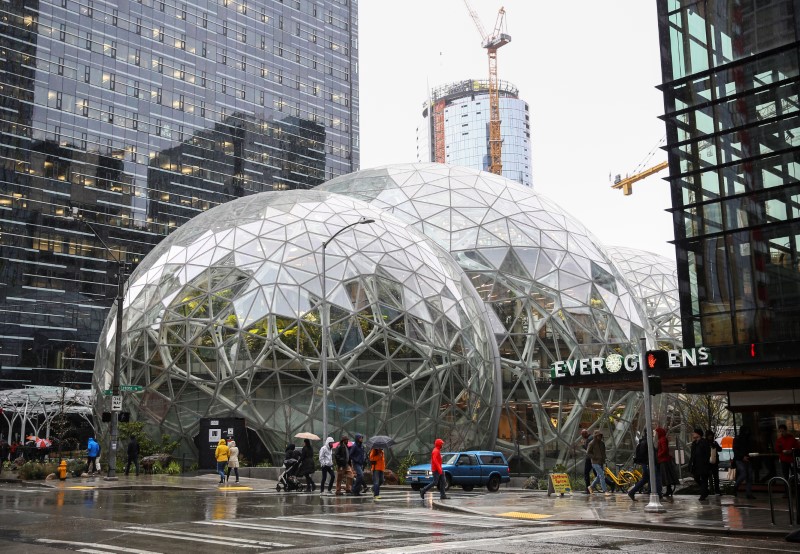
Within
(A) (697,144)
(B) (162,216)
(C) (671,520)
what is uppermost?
(B) (162,216)

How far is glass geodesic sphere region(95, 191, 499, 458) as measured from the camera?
34.3 metres

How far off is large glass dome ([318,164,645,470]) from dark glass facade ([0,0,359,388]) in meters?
47.6

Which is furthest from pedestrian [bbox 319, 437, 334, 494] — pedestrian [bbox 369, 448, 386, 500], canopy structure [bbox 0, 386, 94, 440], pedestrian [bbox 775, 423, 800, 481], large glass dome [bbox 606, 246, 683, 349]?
canopy structure [bbox 0, 386, 94, 440]

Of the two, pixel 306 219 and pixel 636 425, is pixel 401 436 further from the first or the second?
pixel 636 425

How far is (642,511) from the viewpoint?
65.1 feet

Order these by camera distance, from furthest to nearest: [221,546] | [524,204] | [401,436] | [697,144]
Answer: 1. [524,204]
2. [401,436]
3. [697,144]
4. [221,546]

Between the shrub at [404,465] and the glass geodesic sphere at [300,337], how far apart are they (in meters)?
0.76

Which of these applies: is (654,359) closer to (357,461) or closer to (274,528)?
(357,461)

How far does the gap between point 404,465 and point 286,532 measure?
20.0 metres

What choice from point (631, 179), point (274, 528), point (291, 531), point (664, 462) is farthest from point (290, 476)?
point (631, 179)

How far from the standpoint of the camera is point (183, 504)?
70.1 feet

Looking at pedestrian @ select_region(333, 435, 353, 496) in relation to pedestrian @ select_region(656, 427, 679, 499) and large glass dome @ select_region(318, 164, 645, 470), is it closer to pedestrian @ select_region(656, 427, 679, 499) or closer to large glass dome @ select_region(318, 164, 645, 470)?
pedestrian @ select_region(656, 427, 679, 499)

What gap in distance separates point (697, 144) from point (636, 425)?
2126cm

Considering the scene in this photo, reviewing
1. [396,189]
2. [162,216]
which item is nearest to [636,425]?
[396,189]
